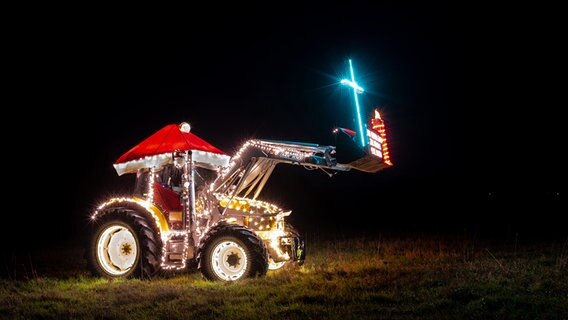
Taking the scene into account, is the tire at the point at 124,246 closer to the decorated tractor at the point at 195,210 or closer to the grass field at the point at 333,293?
the decorated tractor at the point at 195,210

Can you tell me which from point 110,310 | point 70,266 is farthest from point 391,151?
point 70,266

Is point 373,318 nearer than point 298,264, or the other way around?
point 373,318

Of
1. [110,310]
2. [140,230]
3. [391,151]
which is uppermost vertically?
[391,151]

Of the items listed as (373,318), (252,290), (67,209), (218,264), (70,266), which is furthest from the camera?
(67,209)

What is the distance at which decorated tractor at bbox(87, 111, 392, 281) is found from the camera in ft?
40.2

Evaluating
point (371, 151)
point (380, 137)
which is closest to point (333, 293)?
point (371, 151)

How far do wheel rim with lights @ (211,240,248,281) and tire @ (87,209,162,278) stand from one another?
1362mm

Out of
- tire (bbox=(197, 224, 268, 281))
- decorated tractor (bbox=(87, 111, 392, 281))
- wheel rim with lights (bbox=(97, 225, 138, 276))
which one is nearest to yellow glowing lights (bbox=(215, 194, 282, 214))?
Result: decorated tractor (bbox=(87, 111, 392, 281))

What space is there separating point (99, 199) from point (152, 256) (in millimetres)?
37573

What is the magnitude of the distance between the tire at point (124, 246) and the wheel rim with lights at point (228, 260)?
1.36 metres

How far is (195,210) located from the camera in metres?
13.3

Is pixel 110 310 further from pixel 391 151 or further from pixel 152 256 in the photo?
pixel 391 151

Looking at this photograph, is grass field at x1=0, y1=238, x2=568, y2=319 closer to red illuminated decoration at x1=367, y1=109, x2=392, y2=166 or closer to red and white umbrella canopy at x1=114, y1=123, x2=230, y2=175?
red illuminated decoration at x1=367, y1=109, x2=392, y2=166

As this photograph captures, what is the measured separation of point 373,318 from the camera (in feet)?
26.6
